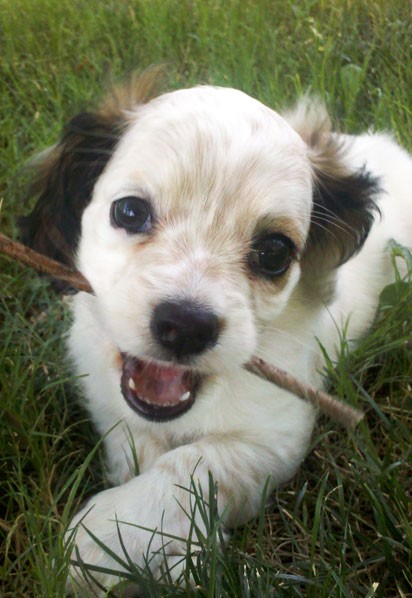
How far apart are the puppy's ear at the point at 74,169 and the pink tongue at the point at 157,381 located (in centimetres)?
50

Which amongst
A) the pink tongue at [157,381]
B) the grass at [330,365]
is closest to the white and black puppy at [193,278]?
the pink tongue at [157,381]

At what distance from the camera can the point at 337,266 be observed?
254 cm

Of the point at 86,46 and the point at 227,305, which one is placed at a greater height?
the point at 227,305

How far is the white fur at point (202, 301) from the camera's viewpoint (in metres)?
2.04

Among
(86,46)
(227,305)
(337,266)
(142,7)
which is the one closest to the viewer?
(227,305)

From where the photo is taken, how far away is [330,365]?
2.54 metres

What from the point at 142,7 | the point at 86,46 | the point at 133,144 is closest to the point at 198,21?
the point at 142,7

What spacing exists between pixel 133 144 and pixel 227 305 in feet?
2.02

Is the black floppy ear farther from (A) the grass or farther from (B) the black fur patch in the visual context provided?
(B) the black fur patch

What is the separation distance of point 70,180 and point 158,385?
76 centimetres

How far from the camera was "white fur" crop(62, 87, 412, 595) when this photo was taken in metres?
2.04

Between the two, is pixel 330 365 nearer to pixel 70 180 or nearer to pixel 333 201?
pixel 333 201

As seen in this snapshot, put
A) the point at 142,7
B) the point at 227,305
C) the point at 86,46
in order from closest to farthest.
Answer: the point at 227,305 < the point at 86,46 < the point at 142,7

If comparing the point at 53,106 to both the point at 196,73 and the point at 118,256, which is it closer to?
the point at 196,73
